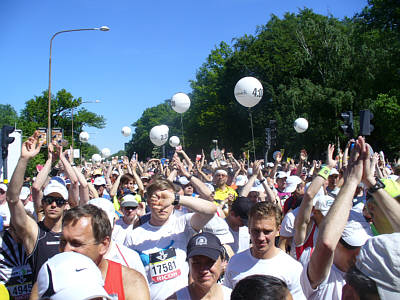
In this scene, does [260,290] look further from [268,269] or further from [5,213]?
[5,213]

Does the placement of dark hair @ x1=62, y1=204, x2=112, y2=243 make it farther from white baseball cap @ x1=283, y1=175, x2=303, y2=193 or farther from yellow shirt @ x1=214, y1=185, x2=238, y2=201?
yellow shirt @ x1=214, y1=185, x2=238, y2=201

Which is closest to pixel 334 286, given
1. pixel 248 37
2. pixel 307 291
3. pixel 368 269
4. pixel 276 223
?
pixel 307 291

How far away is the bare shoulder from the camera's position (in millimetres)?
2424

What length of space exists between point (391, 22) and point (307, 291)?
3191cm

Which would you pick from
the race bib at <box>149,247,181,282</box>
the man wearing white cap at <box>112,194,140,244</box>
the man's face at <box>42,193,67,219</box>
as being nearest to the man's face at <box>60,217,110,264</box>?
the race bib at <box>149,247,181,282</box>

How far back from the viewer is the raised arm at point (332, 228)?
2.12 meters

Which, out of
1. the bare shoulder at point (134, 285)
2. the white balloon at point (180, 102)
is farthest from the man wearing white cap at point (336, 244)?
the white balloon at point (180, 102)

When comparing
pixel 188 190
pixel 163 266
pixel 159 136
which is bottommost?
pixel 163 266

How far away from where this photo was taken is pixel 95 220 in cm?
250

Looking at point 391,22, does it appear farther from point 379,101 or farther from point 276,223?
point 276,223

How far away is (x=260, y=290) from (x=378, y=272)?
0.48 meters

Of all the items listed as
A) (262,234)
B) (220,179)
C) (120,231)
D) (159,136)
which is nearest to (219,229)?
(120,231)

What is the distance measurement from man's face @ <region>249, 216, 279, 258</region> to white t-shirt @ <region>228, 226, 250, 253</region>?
1.32 m

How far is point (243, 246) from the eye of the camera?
4449 mm
